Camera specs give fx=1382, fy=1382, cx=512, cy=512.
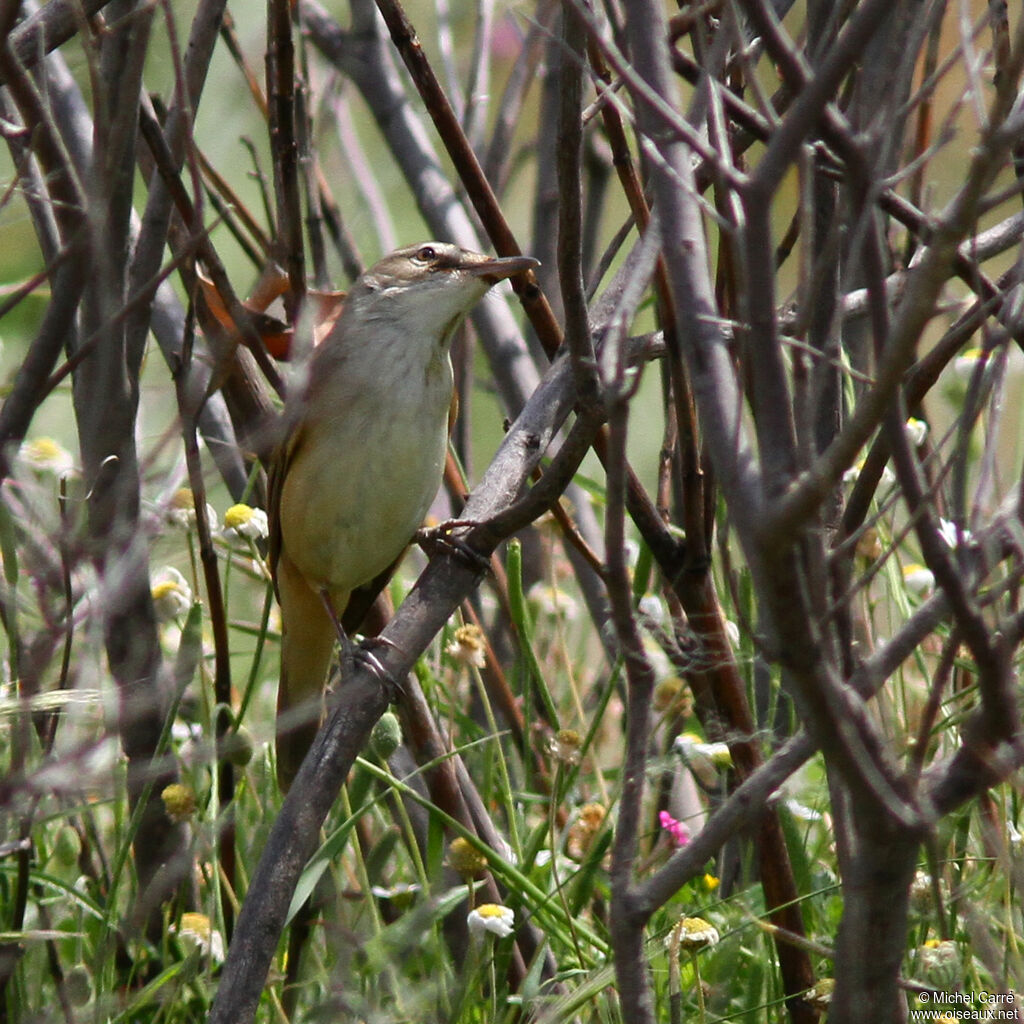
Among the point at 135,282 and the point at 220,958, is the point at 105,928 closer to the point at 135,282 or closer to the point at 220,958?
the point at 220,958

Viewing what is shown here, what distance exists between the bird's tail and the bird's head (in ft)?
2.41

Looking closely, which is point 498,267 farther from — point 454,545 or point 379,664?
point 379,664

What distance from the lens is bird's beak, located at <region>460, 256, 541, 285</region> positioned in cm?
288

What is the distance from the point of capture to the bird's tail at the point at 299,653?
312 centimetres

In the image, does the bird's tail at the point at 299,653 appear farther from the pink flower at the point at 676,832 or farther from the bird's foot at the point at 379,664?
the pink flower at the point at 676,832

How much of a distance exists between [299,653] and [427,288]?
99 centimetres

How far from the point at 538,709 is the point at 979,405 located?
2.30 m

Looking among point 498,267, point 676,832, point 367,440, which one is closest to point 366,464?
point 367,440

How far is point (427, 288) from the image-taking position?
346 cm

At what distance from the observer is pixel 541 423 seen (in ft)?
8.66

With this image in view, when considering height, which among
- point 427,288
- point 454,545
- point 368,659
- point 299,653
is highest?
point 427,288

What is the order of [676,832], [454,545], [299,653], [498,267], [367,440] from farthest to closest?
[299,653]
[367,440]
[498,267]
[676,832]
[454,545]

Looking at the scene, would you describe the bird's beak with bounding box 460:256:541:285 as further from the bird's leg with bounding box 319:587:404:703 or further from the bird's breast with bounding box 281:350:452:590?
the bird's leg with bounding box 319:587:404:703

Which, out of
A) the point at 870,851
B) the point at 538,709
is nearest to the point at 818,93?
the point at 870,851
